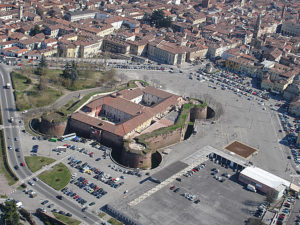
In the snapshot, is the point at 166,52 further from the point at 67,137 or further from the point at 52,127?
the point at 67,137

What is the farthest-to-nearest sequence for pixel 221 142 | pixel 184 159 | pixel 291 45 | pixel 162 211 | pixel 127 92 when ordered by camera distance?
pixel 291 45 → pixel 127 92 → pixel 221 142 → pixel 184 159 → pixel 162 211

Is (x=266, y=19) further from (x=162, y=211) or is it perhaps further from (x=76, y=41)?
(x=162, y=211)

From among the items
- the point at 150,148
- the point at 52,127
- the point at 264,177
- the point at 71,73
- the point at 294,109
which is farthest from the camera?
the point at 294,109

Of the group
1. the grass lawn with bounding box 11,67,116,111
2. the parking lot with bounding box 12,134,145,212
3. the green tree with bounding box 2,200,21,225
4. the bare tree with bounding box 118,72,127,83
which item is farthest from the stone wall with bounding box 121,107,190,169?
the bare tree with bounding box 118,72,127,83

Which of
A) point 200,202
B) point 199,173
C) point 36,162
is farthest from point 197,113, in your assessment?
point 36,162

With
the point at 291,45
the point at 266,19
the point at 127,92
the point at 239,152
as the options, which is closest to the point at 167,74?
the point at 127,92

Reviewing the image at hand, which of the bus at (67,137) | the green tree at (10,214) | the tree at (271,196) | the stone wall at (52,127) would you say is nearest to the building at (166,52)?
the stone wall at (52,127)
